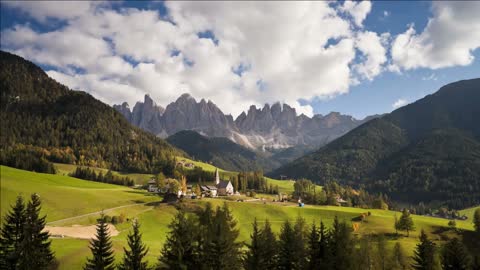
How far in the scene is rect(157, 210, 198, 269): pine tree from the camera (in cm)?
3922

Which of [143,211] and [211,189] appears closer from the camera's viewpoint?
[143,211]

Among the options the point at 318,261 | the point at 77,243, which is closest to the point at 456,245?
the point at 318,261

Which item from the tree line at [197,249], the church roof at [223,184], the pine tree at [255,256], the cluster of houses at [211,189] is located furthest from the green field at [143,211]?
the church roof at [223,184]

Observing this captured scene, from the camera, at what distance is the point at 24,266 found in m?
37.9

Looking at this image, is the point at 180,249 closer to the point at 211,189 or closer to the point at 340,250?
the point at 340,250

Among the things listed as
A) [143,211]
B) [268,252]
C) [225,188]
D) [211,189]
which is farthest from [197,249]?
[225,188]

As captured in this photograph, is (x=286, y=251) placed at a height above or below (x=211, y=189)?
below

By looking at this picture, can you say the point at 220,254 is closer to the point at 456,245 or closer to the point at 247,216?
the point at 456,245

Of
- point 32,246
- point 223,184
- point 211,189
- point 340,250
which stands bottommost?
point 340,250

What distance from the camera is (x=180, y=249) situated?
39.5m

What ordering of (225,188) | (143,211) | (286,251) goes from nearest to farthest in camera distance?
1. (286,251)
2. (143,211)
3. (225,188)

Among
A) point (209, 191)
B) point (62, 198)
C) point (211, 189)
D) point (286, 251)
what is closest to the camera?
point (286, 251)

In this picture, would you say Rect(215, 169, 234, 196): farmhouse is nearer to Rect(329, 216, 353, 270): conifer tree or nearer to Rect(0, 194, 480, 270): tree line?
Rect(0, 194, 480, 270): tree line

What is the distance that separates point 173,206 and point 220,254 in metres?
94.2
